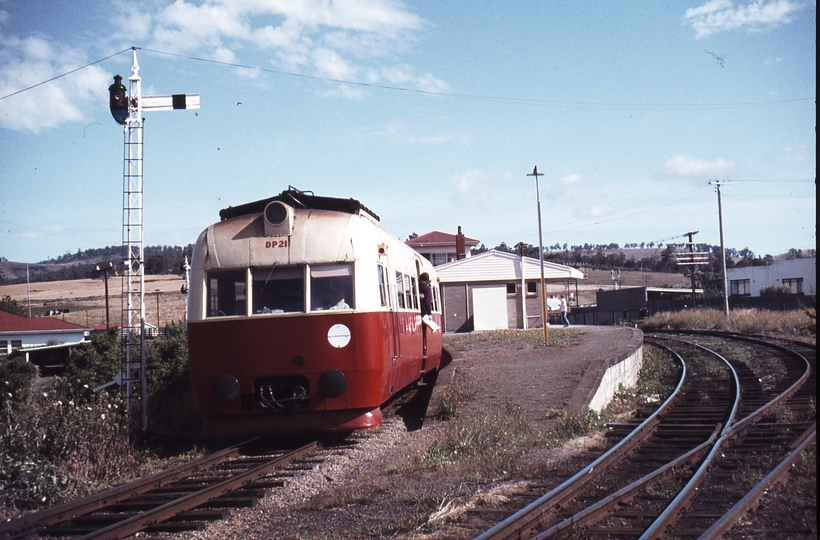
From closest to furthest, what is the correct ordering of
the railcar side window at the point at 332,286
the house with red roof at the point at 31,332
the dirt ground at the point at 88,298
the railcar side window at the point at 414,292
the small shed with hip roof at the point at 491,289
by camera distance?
1. the railcar side window at the point at 332,286
2. the railcar side window at the point at 414,292
3. the small shed with hip roof at the point at 491,289
4. the house with red roof at the point at 31,332
5. the dirt ground at the point at 88,298

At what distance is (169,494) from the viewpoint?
6848mm

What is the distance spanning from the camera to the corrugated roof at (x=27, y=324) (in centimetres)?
4762

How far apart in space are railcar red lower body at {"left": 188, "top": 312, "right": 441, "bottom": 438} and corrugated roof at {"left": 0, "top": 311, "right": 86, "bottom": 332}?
44529 mm

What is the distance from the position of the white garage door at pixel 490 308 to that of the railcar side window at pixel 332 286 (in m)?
25.8

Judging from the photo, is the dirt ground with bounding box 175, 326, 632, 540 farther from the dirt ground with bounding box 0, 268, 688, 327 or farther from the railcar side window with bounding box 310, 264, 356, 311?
the dirt ground with bounding box 0, 268, 688, 327

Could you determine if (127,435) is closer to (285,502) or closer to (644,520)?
(285,502)

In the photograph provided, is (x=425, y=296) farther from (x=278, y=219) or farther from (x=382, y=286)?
(x=278, y=219)

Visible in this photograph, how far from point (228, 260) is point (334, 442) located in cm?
266

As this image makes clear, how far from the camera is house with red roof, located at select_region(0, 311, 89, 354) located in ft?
157

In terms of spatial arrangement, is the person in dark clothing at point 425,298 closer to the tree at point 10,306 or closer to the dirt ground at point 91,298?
the dirt ground at point 91,298

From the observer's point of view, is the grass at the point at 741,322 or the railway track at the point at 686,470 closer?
the railway track at the point at 686,470

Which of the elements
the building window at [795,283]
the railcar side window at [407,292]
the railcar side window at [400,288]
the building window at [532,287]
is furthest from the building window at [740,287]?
the railcar side window at [400,288]

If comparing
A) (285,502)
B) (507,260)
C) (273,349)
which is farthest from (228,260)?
(507,260)

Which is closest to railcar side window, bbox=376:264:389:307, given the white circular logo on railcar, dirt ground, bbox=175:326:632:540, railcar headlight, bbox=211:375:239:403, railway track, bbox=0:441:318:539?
the white circular logo on railcar
